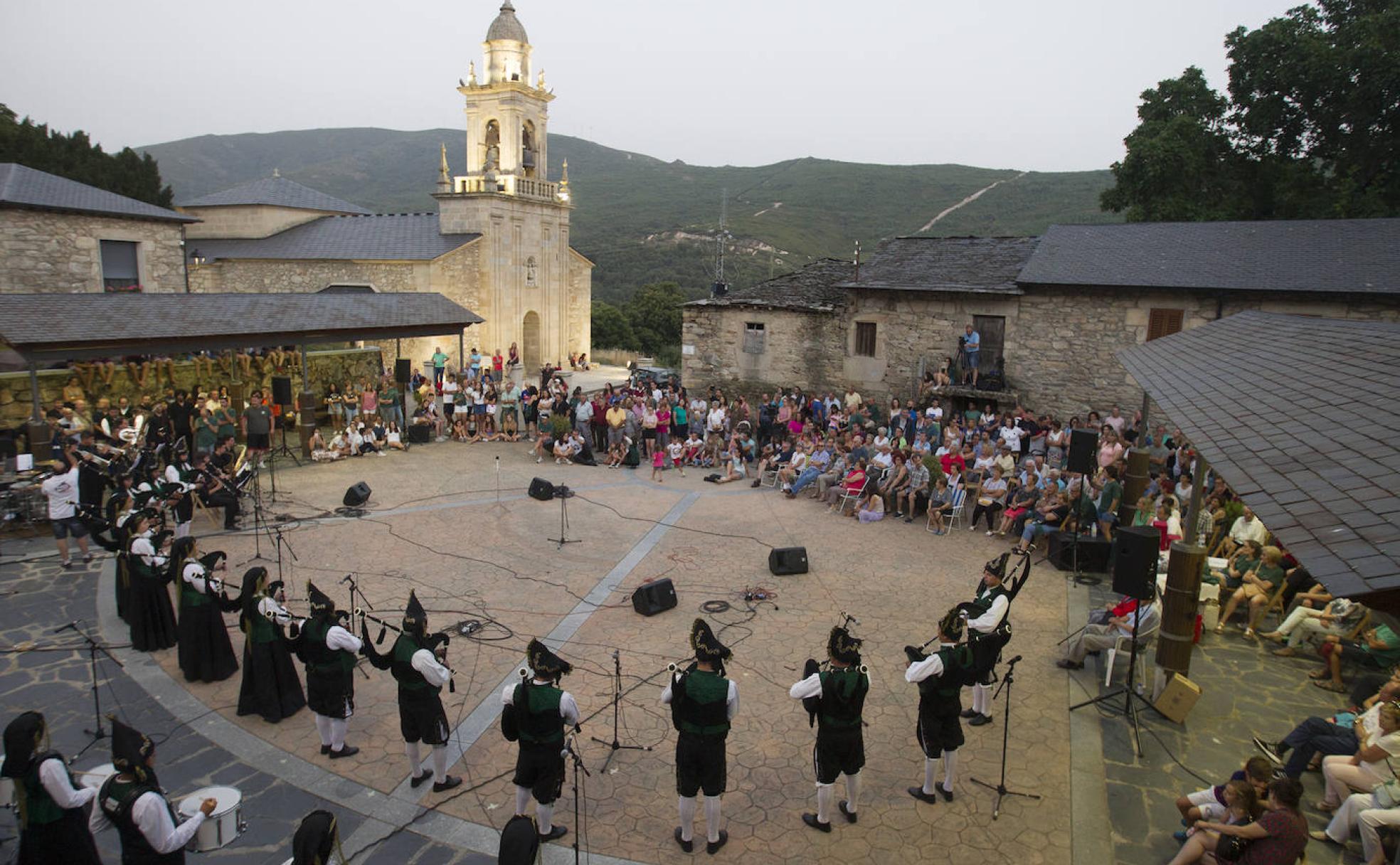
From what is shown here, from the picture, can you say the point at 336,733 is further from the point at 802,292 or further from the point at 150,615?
the point at 802,292

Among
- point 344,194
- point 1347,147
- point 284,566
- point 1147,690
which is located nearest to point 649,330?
point 1347,147

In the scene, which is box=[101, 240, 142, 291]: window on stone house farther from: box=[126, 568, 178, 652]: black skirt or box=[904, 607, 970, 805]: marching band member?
box=[904, 607, 970, 805]: marching band member

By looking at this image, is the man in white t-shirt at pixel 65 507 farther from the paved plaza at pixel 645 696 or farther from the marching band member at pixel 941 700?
the marching band member at pixel 941 700

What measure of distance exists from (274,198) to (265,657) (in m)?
35.2

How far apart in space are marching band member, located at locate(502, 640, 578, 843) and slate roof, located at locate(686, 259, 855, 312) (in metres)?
18.0

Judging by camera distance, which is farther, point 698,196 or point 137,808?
point 698,196

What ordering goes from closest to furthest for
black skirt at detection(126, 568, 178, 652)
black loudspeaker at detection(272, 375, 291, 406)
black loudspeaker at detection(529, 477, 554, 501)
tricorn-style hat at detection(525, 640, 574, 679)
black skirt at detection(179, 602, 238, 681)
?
tricorn-style hat at detection(525, 640, 574, 679), black skirt at detection(179, 602, 238, 681), black skirt at detection(126, 568, 178, 652), black loudspeaker at detection(529, 477, 554, 501), black loudspeaker at detection(272, 375, 291, 406)

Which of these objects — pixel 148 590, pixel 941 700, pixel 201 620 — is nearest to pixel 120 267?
pixel 148 590

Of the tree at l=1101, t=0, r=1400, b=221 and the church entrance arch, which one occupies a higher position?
the tree at l=1101, t=0, r=1400, b=221

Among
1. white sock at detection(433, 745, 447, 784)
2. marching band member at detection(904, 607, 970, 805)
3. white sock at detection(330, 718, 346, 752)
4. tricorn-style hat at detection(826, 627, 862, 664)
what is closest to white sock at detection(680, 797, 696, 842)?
tricorn-style hat at detection(826, 627, 862, 664)

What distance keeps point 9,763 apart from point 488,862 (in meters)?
3.06

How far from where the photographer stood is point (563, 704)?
19.8ft

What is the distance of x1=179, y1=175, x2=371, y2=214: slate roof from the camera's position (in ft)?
120

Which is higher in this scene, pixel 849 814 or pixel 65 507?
pixel 65 507
